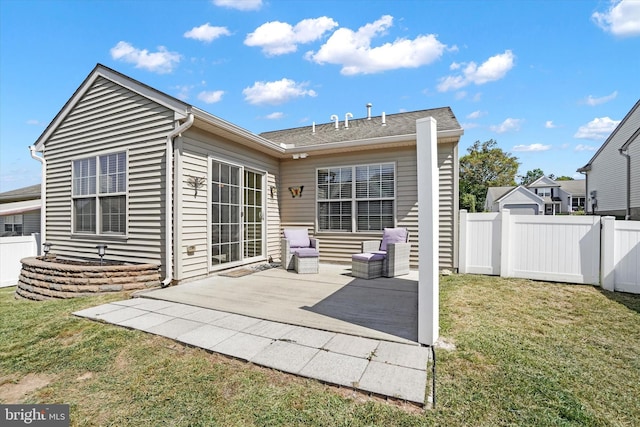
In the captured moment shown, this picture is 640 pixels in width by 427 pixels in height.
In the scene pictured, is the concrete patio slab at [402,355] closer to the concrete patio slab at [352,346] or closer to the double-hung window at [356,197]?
the concrete patio slab at [352,346]

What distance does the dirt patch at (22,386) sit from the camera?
2205 mm

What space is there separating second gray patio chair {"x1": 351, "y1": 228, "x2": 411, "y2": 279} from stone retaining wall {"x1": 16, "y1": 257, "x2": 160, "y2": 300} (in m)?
3.89

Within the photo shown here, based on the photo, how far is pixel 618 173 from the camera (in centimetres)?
1339

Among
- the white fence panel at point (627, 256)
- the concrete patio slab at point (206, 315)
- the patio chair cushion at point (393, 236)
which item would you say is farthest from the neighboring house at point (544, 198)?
the concrete patio slab at point (206, 315)

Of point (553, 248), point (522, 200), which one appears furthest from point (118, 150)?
point (522, 200)

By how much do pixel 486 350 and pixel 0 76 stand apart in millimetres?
11839

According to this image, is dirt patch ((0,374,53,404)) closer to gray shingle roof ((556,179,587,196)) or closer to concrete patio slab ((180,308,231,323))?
concrete patio slab ((180,308,231,323))

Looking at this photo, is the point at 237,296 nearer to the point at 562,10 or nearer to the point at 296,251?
the point at 296,251

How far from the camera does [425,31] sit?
732 centimetres

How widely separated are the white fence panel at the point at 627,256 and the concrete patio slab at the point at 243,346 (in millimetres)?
5873

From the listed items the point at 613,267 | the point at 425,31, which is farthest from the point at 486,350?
the point at 425,31

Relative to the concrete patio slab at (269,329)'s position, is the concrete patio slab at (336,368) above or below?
above

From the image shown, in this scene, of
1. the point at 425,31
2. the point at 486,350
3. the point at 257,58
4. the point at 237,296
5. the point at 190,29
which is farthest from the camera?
the point at 257,58

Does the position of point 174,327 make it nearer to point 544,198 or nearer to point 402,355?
point 402,355
